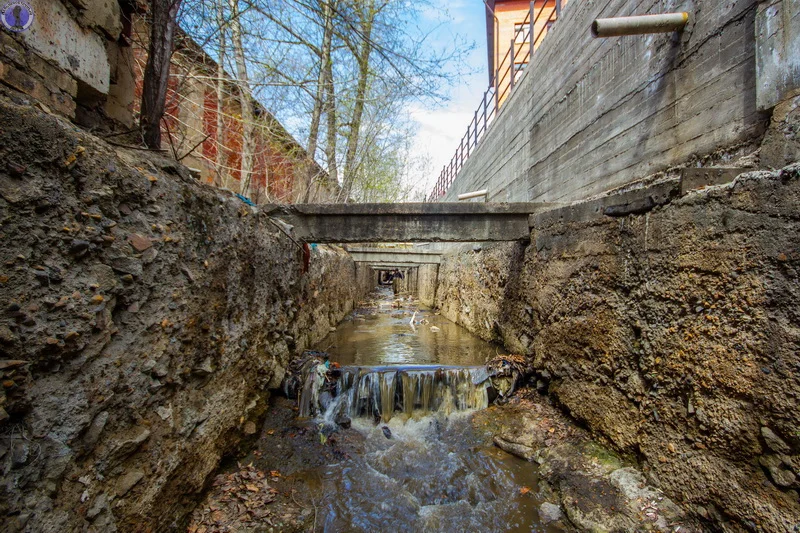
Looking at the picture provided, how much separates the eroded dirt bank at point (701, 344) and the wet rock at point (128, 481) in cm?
350

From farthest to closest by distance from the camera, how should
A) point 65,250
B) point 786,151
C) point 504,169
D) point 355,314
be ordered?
point 355,314 → point 504,169 → point 786,151 → point 65,250

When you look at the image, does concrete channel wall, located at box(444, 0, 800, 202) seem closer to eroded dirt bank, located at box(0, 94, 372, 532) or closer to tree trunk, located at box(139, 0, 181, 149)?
eroded dirt bank, located at box(0, 94, 372, 532)

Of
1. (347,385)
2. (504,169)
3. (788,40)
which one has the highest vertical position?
(504,169)

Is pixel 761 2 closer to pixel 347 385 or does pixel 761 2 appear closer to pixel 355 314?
pixel 347 385

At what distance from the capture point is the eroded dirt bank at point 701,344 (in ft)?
6.40

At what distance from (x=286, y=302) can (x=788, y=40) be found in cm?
522

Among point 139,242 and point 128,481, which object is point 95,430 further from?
point 139,242

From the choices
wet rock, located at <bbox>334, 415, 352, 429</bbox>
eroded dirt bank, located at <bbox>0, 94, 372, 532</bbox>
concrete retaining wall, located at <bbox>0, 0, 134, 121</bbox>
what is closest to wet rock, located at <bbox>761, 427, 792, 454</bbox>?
eroded dirt bank, located at <bbox>0, 94, 372, 532</bbox>

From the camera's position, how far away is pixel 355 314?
484 inches

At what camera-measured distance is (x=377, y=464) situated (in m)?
3.67

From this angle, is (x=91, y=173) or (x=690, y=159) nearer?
(x=91, y=173)

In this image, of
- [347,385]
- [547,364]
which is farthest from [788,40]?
[347,385]

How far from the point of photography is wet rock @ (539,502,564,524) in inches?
112

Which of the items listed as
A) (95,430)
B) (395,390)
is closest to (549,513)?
(395,390)
